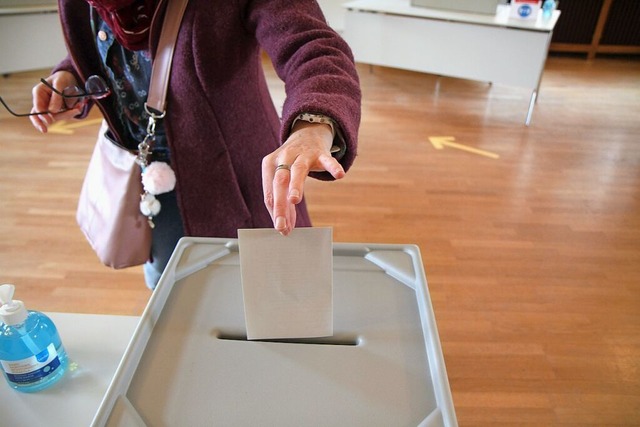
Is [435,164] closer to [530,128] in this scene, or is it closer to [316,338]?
[530,128]

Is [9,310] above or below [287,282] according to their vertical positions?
below

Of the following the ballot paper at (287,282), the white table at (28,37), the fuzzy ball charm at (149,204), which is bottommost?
the white table at (28,37)

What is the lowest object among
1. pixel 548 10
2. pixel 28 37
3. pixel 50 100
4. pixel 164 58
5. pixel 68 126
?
pixel 68 126

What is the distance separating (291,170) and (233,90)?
402 mm

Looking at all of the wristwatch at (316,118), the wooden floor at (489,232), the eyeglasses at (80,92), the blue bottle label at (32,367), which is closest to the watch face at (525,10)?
the wooden floor at (489,232)

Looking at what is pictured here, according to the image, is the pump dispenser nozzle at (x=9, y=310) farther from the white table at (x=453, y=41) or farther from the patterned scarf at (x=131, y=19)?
the white table at (x=453, y=41)

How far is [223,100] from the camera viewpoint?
84 cm

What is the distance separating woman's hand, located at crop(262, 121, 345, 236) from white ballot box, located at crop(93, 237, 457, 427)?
0.58 ft

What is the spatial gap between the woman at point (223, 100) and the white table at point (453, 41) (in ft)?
9.11

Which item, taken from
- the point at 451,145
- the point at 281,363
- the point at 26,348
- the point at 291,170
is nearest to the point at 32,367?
the point at 26,348

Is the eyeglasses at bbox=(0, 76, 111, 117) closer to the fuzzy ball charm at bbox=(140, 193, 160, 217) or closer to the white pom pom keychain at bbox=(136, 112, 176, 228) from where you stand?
the white pom pom keychain at bbox=(136, 112, 176, 228)

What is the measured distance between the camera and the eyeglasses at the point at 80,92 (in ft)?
2.87

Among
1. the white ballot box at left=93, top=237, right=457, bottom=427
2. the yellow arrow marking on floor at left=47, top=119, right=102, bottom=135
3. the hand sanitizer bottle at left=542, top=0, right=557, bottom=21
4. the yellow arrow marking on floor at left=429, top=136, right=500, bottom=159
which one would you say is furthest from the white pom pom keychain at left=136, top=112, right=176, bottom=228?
the hand sanitizer bottle at left=542, top=0, right=557, bottom=21

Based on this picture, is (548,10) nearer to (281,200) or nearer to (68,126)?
(68,126)
